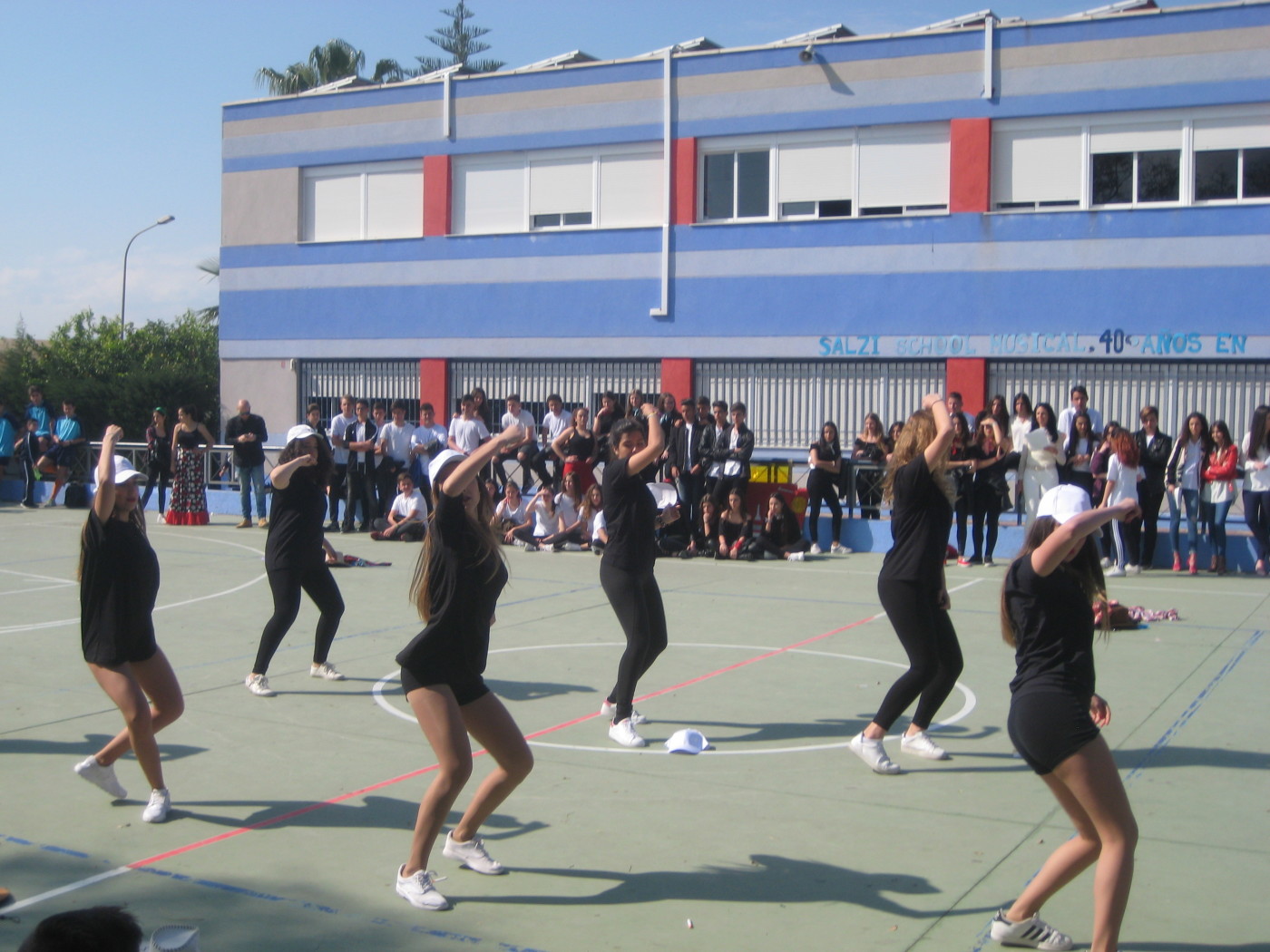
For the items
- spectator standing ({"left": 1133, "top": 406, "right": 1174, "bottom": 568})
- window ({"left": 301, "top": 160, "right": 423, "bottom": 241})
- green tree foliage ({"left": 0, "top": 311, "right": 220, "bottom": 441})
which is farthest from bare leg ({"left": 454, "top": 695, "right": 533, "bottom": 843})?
green tree foliage ({"left": 0, "top": 311, "right": 220, "bottom": 441})

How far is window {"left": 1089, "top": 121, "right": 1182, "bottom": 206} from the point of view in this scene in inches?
754

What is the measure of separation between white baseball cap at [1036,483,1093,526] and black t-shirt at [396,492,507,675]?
2.18 metres

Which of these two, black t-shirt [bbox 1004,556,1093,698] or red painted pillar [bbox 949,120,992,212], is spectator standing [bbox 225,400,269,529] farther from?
black t-shirt [bbox 1004,556,1093,698]

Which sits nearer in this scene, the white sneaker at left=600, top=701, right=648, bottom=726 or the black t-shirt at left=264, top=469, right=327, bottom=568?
the white sneaker at left=600, top=701, right=648, bottom=726

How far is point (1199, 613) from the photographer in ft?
40.5

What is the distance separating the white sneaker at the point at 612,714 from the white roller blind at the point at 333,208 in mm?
18941

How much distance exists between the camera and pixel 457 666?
5.07 metres

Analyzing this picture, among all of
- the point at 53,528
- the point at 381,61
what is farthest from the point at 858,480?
the point at 381,61

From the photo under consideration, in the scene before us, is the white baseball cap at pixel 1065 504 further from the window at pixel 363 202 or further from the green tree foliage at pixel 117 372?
the green tree foliage at pixel 117 372

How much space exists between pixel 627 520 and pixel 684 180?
15.6 meters

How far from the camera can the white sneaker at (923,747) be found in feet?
23.3

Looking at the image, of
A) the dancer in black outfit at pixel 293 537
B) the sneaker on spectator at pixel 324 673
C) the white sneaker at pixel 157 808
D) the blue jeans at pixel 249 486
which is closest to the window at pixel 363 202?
the blue jeans at pixel 249 486

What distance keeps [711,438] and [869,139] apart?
6.88m

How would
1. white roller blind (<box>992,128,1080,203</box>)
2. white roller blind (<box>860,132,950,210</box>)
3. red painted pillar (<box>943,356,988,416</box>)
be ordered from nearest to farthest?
1. white roller blind (<box>992,128,1080,203</box>)
2. red painted pillar (<box>943,356,988,416</box>)
3. white roller blind (<box>860,132,950,210</box>)
